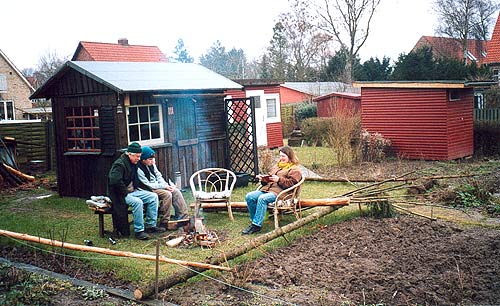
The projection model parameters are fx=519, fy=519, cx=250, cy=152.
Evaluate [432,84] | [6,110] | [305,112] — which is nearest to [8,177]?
[432,84]

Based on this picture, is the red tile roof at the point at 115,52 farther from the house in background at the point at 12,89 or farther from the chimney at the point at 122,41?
the house in background at the point at 12,89

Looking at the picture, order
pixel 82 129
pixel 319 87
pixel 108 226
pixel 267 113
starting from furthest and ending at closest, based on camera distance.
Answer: pixel 319 87 < pixel 267 113 < pixel 82 129 < pixel 108 226

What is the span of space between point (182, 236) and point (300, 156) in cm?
1095

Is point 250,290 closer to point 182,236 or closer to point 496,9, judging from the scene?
point 182,236

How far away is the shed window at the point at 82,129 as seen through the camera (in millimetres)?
10789

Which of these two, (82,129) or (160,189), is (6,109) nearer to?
(82,129)

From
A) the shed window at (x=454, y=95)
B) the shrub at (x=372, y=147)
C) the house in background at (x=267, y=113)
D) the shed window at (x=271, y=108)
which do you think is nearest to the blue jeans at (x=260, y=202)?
the shrub at (x=372, y=147)

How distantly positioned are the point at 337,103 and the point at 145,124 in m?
14.2

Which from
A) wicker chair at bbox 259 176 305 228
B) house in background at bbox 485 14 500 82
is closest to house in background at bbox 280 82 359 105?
house in background at bbox 485 14 500 82

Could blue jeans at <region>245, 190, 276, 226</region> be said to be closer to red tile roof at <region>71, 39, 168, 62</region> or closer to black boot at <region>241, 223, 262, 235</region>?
black boot at <region>241, 223, 262, 235</region>

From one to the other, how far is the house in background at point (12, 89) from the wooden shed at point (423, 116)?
88.7ft

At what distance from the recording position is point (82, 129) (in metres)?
11.1

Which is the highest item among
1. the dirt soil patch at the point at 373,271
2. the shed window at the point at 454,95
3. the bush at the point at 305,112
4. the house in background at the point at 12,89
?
the house in background at the point at 12,89

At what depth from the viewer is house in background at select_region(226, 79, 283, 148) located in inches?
781
